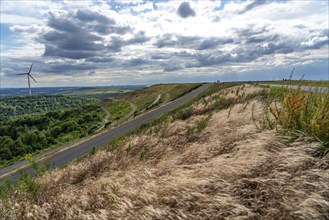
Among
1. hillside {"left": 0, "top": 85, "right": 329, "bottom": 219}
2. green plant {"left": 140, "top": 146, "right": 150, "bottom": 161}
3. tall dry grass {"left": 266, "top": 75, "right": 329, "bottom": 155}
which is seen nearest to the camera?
hillside {"left": 0, "top": 85, "right": 329, "bottom": 219}

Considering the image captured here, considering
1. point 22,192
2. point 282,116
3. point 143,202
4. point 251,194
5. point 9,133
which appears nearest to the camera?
point 251,194

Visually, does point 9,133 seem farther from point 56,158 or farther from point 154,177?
point 154,177

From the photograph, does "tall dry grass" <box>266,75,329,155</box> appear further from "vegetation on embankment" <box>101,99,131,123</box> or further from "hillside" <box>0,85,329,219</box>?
"vegetation on embankment" <box>101,99,131,123</box>

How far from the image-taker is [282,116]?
7.95 m

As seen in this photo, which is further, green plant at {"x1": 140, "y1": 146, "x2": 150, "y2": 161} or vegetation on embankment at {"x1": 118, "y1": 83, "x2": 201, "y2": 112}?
vegetation on embankment at {"x1": 118, "y1": 83, "x2": 201, "y2": 112}

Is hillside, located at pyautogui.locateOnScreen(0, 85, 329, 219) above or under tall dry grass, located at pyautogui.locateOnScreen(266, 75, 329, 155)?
under

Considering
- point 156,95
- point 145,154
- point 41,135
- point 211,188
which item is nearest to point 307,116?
point 211,188

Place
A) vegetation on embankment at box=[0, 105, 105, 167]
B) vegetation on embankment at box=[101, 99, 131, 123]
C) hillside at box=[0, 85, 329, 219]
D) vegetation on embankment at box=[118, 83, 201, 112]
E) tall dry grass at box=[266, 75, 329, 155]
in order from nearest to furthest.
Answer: hillside at box=[0, 85, 329, 219] → tall dry grass at box=[266, 75, 329, 155] → vegetation on embankment at box=[0, 105, 105, 167] → vegetation on embankment at box=[101, 99, 131, 123] → vegetation on embankment at box=[118, 83, 201, 112]

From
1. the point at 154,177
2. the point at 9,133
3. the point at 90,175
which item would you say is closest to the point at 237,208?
the point at 154,177

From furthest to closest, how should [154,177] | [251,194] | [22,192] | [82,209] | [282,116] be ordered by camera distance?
[22,192]
[282,116]
[154,177]
[82,209]
[251,194]

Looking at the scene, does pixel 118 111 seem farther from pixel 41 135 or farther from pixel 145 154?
pixel 145 154

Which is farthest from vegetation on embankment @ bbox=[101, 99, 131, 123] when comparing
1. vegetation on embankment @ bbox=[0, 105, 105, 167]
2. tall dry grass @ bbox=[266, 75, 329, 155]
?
tall dry grass @ bbox=[266, 75, 329, 155]

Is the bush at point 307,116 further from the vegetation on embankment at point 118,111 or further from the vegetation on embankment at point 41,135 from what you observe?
the vegetation on embankment at point 118,111

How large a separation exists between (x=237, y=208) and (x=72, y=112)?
8911cm
